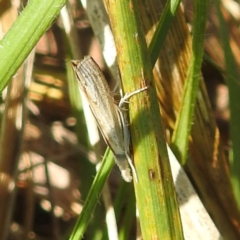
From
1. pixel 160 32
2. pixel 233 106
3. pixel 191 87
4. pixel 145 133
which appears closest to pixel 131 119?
pixel 145 133

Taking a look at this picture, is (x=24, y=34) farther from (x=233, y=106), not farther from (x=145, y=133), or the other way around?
(x=233, y=106)

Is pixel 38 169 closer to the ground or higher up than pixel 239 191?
higher up

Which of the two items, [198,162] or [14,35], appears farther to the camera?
[198,162]

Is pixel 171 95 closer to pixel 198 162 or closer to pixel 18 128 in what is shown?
pixel 198 162

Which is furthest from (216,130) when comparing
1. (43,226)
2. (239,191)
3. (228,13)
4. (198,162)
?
(43,226)

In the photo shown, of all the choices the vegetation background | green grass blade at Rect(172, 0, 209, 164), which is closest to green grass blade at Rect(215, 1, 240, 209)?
the vegetation background

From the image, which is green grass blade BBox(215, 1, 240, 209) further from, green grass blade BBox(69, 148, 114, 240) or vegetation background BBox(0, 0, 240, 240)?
green grass blade BBox(69, 148, 114, 240)

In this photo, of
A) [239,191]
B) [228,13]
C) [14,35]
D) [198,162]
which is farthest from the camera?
[228,13]

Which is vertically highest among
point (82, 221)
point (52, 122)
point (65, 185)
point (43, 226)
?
point (52, 122)
